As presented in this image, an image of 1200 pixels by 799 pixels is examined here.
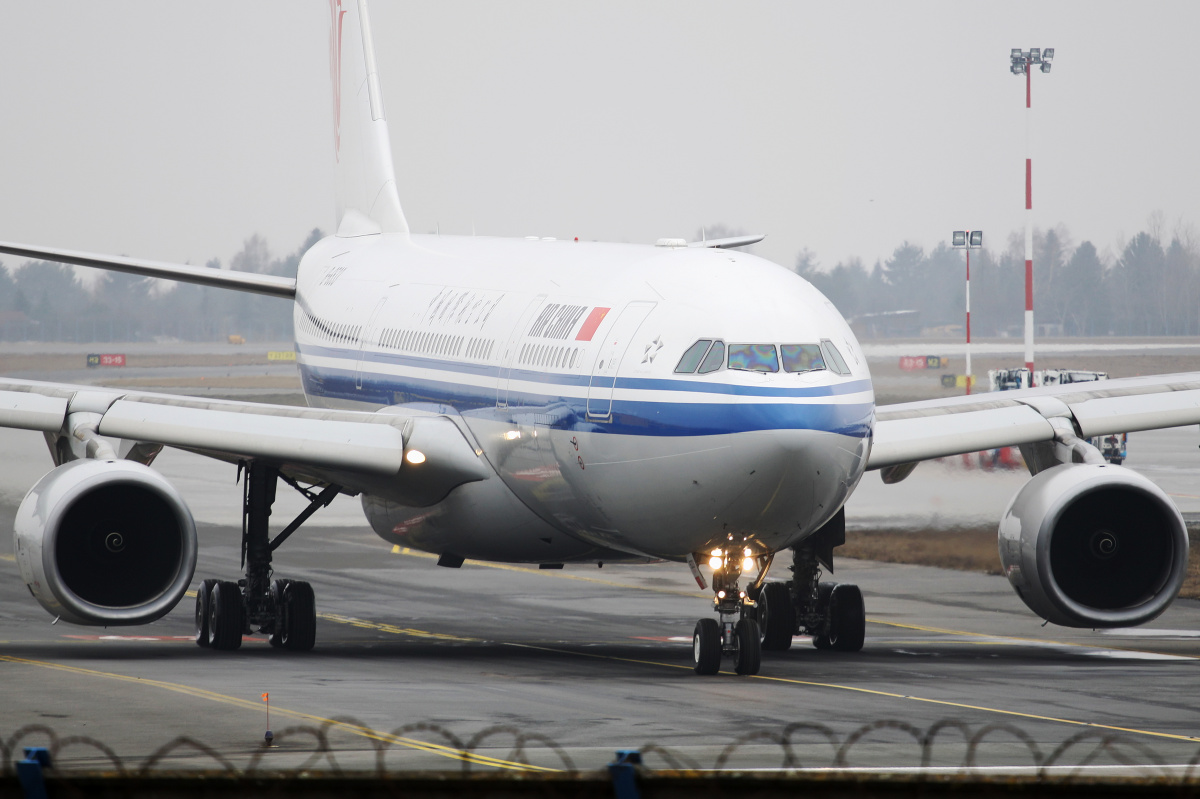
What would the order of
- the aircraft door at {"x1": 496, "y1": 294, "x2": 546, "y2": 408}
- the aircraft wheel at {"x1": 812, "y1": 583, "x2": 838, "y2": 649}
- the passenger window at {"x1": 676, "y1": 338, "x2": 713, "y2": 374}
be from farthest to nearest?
the aircraft wheel at {"x1": 812, "y1": 583, "x2": 838, "y2": 649}, the aircraft door at {"x1": 496, "y1": 294, "x2": 546, "y2": 408}, the passenger window at {"x1": 676, "y1": 338, "x2": 713, "y2": 374}

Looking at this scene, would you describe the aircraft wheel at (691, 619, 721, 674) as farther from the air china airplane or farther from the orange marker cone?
the orange marker cone

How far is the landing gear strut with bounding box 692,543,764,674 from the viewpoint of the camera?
16156 mm

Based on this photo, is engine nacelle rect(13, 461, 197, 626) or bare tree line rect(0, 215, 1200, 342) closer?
engine nacelle rect(13, 461, 197, 626)

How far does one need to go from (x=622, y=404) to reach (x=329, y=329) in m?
10.2

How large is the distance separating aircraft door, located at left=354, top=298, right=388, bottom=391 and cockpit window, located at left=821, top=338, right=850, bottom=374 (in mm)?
8937

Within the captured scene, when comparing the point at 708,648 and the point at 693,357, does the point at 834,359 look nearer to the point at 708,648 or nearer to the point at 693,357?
the point at 693,357

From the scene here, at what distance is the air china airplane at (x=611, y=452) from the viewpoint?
15.4 meters

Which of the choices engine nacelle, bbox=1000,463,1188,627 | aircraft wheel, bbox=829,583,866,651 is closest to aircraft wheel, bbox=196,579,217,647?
aircraft wheel, bbox=829,583,866,651

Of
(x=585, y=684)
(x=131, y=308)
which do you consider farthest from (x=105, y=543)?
(x=131, y=308)

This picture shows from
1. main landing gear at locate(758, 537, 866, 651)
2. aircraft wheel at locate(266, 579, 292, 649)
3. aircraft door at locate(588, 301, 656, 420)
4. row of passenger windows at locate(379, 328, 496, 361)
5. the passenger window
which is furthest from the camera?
main landing gear at locate(758, 537, 866, 651)

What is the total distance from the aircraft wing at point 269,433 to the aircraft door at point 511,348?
825 millimetres

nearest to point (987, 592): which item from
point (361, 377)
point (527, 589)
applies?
point (527, 589)

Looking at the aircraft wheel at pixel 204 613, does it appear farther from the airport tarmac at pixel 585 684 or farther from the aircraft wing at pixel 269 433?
the aircraft wing at pixel 269 433

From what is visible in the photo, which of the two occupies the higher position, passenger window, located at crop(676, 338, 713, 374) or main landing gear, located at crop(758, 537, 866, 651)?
passenger window, located at crop(676, 338, 713, 374)
